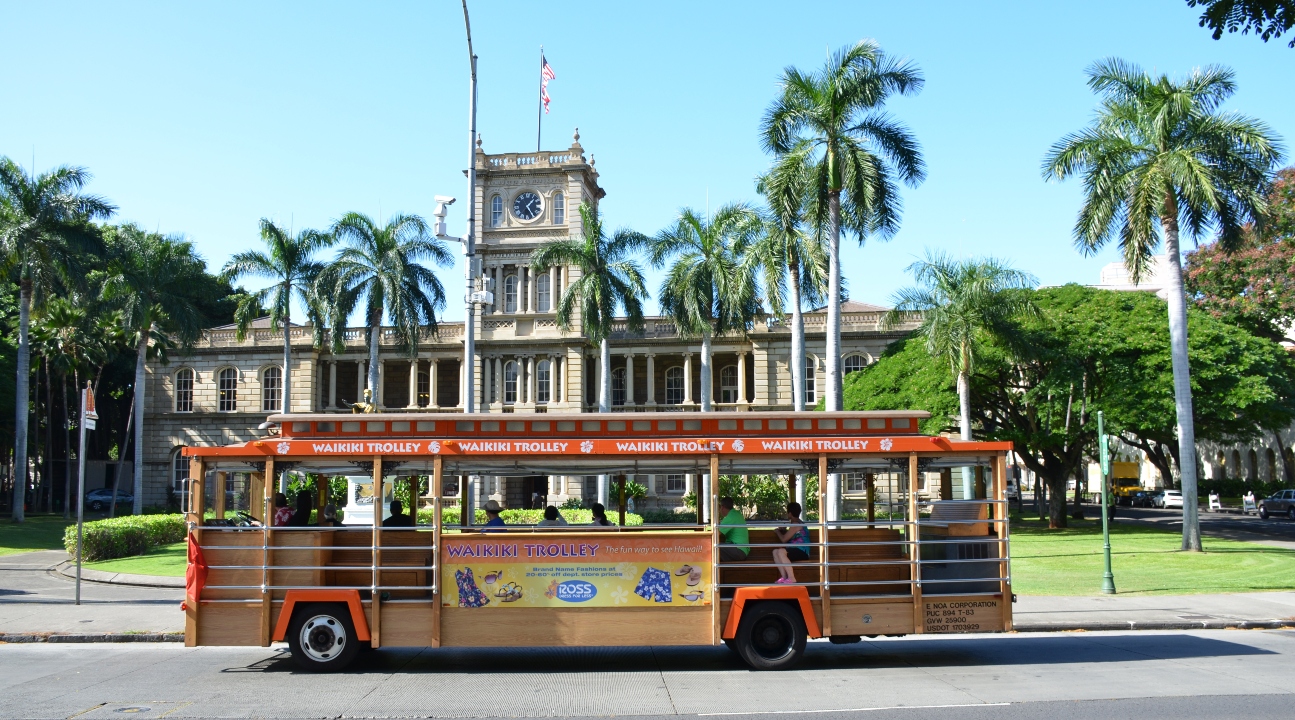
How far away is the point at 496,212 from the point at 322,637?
4440 cm

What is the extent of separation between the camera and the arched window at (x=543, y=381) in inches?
2115

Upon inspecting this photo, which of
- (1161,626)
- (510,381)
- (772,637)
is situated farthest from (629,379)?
(772,637)

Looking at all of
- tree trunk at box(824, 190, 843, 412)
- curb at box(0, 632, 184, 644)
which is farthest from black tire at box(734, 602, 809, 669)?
tree trunk at box(824, 190, 843, 412)

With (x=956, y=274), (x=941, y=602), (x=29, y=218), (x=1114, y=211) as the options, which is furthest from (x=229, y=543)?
(x=29, y=218)

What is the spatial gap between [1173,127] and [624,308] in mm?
20890

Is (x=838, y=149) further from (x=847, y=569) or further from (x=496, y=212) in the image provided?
(x=496, y=212)

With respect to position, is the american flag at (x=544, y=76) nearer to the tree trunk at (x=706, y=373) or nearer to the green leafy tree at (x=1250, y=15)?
the tree trunk at (x=706, y=373)

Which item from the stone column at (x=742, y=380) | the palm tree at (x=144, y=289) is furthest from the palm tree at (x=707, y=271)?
the palm tree at (x=144, y=289)

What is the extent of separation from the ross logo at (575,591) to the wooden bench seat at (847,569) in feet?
4.93

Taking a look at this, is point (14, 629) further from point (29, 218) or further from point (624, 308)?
point (29, 218)

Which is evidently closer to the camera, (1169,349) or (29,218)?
(1169,349)

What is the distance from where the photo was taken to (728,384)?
56.5m

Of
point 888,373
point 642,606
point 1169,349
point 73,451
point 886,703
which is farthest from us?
point 73,451

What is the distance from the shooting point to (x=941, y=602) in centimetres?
1156
